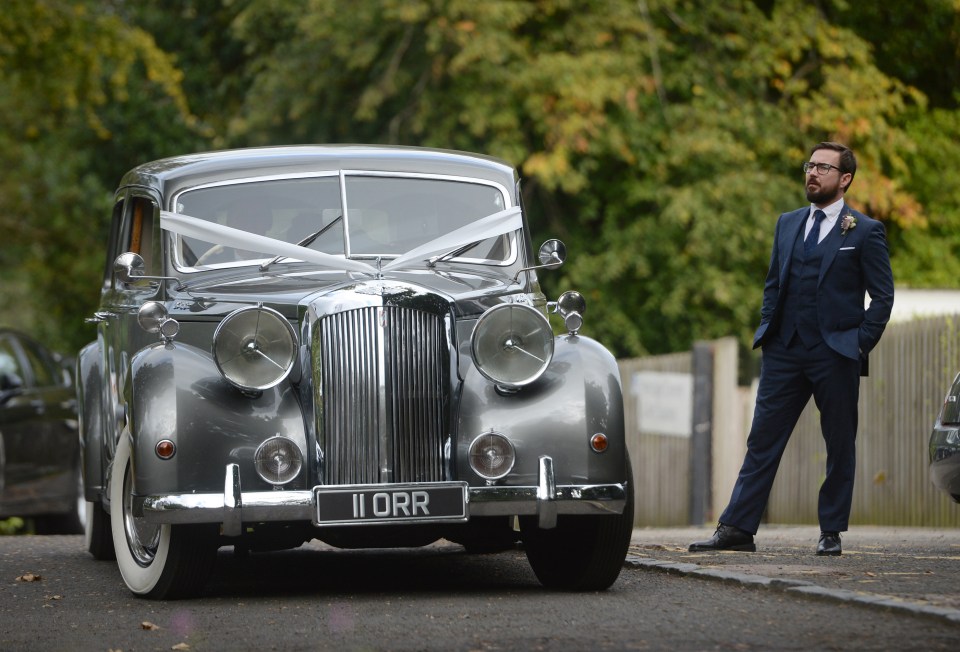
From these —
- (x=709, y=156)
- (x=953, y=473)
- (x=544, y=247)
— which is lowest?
(x=953, y=473)

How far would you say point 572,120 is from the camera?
19.3 m

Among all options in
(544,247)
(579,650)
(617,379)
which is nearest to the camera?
(579,650)

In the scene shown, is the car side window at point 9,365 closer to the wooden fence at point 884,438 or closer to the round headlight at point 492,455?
the wooden fence at point 884,438

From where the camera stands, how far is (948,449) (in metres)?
8.33

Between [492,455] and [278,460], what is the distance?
2.93 ft

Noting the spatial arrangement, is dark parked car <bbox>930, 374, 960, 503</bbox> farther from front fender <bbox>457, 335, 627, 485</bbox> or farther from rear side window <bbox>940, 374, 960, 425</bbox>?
front fender <bbox>457, 335, 627, 485</bbox>

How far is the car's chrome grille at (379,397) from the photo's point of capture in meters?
6.88

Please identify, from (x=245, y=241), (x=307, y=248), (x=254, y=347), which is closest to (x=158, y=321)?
(x=254, y=347)

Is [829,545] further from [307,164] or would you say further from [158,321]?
[158,321]

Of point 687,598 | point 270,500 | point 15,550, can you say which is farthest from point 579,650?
point 15,550

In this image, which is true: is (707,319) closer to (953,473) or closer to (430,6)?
(430,6)

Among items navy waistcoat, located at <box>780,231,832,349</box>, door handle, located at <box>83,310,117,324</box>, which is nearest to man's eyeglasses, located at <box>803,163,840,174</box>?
navy waistcoat, located at <box>780,231,832,349</box>

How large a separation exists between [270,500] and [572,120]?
1318 centimetres

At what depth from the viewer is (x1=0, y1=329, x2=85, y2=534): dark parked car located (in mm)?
13531
